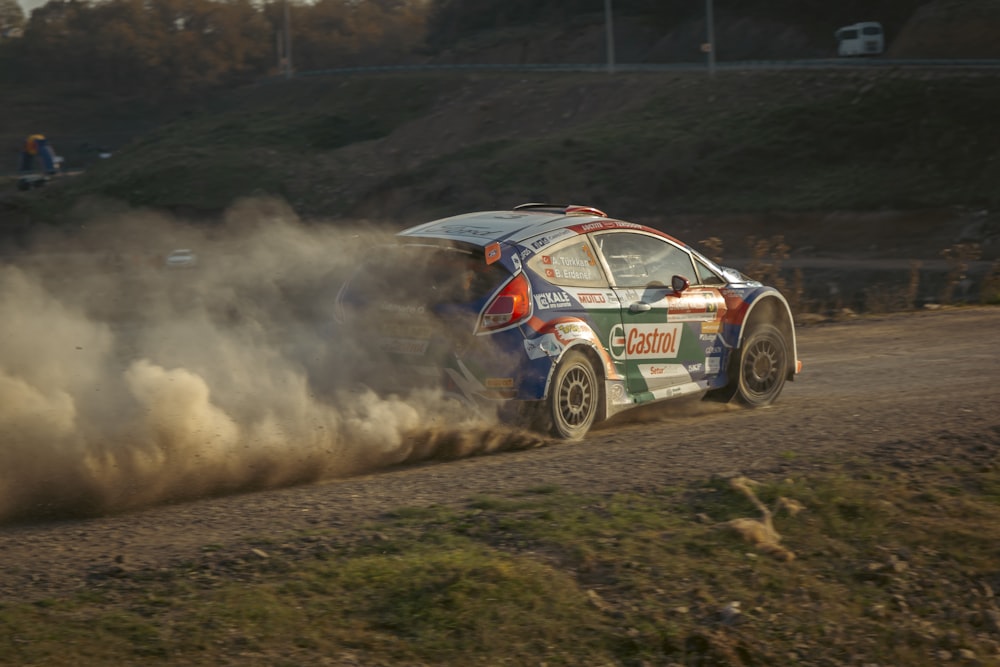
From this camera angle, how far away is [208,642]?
16.2 feet

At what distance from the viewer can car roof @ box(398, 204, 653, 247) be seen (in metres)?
8.70

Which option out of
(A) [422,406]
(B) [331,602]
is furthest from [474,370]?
(B) [331,602]

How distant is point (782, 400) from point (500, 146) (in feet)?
125

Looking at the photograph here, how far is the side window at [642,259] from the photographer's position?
9.23 meters

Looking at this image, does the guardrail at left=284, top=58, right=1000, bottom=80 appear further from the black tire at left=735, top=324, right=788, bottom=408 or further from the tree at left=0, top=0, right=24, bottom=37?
the tree at left=0, top=0, right=24, bottom=37

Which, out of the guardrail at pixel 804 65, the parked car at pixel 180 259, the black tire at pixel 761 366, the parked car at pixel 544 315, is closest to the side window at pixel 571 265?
the parked car at pixel 544 315

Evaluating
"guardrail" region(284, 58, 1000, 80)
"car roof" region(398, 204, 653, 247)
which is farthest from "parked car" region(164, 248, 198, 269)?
"guardrail" region(284, 58, 1000, 80)

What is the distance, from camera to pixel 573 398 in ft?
28.5

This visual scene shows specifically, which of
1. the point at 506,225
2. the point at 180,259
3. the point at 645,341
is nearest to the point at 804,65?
the point at 180,259

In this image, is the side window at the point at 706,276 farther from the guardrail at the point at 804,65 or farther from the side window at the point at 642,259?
the guardrail at the point at 804,65

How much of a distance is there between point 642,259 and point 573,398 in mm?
1398

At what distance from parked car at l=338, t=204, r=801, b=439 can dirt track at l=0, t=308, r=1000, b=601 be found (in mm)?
417

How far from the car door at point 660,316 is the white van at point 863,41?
4958 centimetres

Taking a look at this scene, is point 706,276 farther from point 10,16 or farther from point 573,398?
point 10,16
